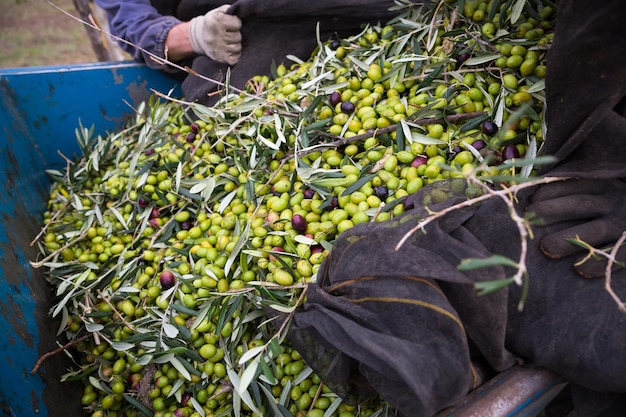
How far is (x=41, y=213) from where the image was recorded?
2.81 meters

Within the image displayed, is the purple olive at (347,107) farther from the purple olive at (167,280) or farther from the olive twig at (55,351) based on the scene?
the olive twig at (55,351)

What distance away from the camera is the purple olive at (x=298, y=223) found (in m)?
1.98

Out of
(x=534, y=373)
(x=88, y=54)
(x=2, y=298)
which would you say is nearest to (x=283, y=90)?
(x=2, y=298)

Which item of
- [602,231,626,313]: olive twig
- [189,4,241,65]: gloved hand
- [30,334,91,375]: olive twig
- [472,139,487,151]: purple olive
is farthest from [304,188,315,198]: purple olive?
[189,4,241,65]: gloved hand

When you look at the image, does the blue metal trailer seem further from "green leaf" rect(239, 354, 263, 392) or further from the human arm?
"green leaf" rect(239, 354, 263, 392)

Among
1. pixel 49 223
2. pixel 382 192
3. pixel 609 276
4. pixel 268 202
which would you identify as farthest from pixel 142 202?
pixel 609 276

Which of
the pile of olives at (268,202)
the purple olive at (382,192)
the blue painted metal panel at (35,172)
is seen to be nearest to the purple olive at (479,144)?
the pile of olives at (268,202)

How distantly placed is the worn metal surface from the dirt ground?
8059 mm

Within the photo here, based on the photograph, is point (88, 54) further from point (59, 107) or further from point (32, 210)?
point (32, 210)

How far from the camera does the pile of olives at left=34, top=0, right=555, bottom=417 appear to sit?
6.09 ft

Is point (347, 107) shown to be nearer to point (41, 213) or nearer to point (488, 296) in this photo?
point (488, 296)

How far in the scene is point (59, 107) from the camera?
3.15 metres

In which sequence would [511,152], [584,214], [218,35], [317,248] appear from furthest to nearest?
[218,35], [317,248], [511,152], [584,214]

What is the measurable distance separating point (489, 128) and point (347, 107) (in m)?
0.70
